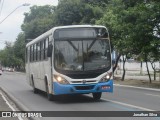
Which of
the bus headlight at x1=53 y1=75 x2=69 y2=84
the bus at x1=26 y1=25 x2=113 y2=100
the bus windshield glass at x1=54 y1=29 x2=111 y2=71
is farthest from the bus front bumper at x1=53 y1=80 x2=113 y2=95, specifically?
the bus windshield glass at x1=54 y1=29 x2=111 y2=71

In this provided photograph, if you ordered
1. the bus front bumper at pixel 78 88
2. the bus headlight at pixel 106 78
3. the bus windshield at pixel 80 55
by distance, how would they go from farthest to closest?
1. the bus headlight at pixel 106 78
2. the bus windshield at pixel 80 55
3. the bus front bumper at pixel 78 88

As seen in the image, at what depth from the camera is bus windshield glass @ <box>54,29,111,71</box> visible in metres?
18.0

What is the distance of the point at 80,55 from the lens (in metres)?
18.1

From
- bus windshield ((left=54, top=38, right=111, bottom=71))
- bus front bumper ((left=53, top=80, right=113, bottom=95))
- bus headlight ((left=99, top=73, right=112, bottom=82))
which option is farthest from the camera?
bus headlight ((left=99, top=73, right=112, bottom=82))

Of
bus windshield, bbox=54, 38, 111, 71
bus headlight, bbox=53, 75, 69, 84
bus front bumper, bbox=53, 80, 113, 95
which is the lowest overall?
bus front bumper, bbox=53, 80, 113, 95

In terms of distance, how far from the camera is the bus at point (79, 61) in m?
17.9

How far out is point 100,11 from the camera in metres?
56.8

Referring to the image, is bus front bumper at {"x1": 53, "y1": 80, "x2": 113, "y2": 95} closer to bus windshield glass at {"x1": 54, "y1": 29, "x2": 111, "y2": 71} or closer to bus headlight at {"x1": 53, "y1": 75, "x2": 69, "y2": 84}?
bus headlight at {"x1": 53, "y1": 75, "x2": 69, "y2": 84}

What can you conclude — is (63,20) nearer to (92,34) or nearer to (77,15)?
(77,15)

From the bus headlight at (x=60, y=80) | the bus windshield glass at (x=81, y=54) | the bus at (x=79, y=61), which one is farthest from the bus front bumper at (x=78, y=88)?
the bus windshield glass at (x=81, y=54)

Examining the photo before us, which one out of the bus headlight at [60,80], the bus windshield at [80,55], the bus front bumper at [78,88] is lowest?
the bus front bumper at [78,88]

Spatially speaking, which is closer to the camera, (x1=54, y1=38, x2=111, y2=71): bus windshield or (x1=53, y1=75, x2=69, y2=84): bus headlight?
(x1=53, y1=75, x2=69, y2=84): bus headlight

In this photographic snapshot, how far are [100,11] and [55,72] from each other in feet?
130

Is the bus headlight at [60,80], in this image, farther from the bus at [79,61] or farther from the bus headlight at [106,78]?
the bus headlight at [106,78]
